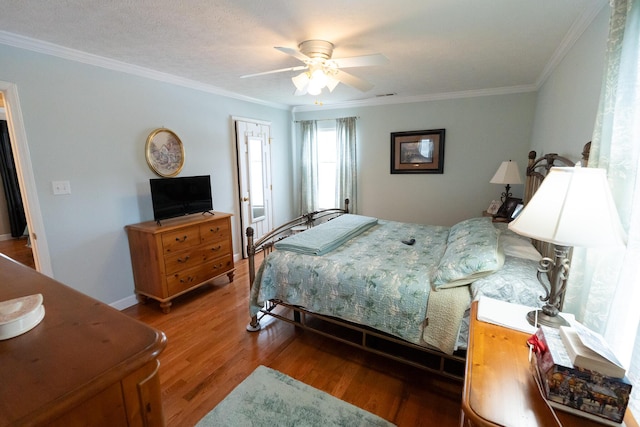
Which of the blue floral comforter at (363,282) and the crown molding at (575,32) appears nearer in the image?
the crown molding at (575,32)

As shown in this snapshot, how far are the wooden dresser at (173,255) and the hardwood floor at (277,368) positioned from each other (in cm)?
28

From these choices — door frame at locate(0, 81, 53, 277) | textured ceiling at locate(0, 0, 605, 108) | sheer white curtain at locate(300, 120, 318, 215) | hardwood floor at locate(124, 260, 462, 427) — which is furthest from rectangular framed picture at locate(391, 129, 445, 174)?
door frame at locate(0, 81, 53, 277)

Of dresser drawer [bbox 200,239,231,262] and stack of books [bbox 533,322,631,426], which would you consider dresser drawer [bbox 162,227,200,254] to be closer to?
dresser drawer [bbox 200,239,231,262]

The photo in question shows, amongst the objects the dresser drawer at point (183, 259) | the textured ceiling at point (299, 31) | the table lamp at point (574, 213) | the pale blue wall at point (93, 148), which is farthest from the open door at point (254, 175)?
the table lamp at point (574, 213)

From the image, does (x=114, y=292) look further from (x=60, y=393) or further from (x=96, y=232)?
(x=60, y=393)

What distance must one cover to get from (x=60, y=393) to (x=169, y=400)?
165 centimetres

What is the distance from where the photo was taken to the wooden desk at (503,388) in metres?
0.89

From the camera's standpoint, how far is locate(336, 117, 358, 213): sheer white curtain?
4.95 meters

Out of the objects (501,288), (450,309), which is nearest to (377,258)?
(450,309)

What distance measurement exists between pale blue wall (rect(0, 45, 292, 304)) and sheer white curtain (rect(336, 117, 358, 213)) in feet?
7.58

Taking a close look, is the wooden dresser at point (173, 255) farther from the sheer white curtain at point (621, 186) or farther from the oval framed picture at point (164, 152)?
the sheer white curtain at point (621, 186)

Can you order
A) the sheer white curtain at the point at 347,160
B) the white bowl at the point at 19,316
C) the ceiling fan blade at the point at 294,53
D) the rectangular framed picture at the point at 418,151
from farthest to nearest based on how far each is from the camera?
1. the sheer white curtain at the point at 347,160
2. the rectangular framed picture at the point at 418,151
3. the ceiling fan blade at the point at 294,53
4. the white bowl at the point at 19,316

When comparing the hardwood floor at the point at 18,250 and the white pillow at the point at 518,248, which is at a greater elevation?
the white pillow at the point at 518,248

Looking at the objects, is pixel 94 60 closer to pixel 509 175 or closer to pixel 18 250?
pixel 18 250
